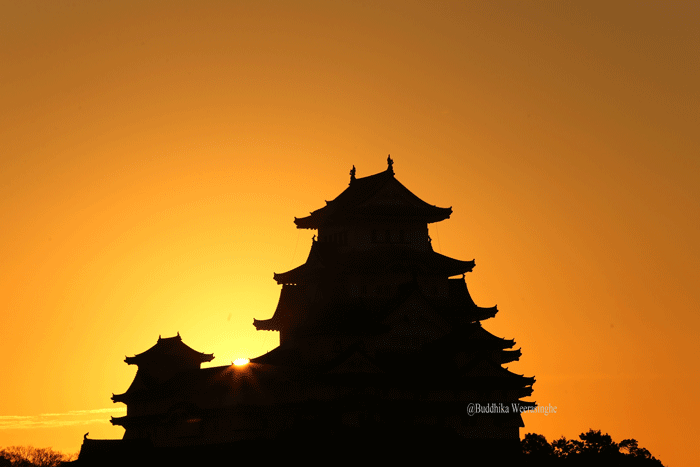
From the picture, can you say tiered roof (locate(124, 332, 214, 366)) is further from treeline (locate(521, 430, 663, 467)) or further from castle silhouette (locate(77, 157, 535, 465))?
treeline (locate(521, 430, 663, 467))

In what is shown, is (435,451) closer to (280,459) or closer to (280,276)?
(280,459)

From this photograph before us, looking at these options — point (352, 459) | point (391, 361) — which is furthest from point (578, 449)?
point (352, 459)

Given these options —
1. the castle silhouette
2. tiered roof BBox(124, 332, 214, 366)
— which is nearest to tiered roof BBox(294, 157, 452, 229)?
the castle silhouette

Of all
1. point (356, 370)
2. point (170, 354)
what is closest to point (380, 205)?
point (356, 370)

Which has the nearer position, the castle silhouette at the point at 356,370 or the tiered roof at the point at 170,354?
the castle silhouette at the point at 356,370

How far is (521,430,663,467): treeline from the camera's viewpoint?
252 ft

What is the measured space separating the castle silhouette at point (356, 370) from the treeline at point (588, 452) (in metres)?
8.75

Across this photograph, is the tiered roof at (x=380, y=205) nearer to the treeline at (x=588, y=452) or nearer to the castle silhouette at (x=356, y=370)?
the castle silhouette at (x=356, y=370)

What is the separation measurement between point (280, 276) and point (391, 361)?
12714mm

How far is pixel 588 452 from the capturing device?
81.9 meters

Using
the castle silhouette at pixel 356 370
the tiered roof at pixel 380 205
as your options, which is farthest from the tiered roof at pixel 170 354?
the tiered roof at pixel 380 205

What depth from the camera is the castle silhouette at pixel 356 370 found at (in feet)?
216

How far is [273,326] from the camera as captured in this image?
254 ft

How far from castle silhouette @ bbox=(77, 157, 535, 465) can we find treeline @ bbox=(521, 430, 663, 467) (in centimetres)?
875
